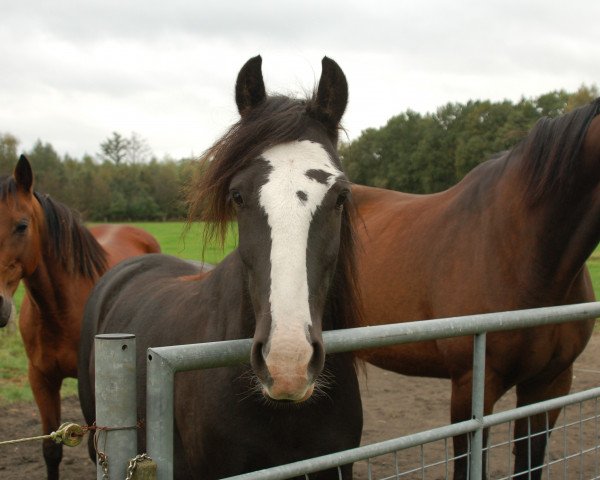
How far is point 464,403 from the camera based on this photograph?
10.5 feet

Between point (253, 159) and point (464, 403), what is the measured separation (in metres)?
1.94

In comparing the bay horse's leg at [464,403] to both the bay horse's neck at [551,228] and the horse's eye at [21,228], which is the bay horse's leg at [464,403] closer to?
the bay horse's neck at [551,228]

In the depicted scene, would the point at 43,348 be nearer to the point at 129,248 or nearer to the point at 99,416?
the point at 129,248

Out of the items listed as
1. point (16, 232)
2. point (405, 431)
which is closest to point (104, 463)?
point (16, 232)

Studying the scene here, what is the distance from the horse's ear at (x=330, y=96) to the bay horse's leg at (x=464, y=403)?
1.64m

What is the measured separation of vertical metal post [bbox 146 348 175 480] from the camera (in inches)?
49.2

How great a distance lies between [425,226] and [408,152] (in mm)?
39059

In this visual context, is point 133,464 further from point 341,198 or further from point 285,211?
point 341,198

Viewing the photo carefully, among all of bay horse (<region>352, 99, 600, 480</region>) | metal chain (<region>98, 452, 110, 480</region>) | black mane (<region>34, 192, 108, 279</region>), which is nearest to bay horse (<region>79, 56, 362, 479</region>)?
metal chain (<region>98, 452, 110, 480</region>)

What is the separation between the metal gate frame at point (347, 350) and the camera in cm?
125

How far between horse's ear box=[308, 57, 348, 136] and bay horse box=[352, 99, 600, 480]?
701mm

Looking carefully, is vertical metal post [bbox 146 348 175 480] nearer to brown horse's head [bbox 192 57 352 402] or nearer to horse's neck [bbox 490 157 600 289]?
brown horse's head [bbox 192 57 352 402]

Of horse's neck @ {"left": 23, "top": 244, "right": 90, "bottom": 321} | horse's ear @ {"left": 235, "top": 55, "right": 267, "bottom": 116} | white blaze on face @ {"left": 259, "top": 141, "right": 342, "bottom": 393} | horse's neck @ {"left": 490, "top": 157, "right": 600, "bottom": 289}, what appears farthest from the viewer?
horse's neck @ {"left": 23, "top": 244, "right": 90, "bottom": 321}

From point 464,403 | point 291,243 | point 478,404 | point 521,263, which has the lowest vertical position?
point 464,403
